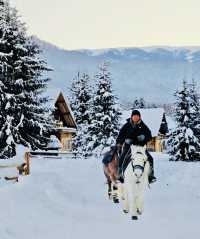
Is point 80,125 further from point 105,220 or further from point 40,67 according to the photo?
point 105,220

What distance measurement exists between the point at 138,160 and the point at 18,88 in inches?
1051

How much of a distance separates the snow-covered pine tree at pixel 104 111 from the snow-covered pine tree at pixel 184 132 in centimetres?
567

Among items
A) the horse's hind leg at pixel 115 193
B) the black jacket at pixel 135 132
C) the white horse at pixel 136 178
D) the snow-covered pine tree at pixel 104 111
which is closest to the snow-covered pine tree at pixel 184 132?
the snow-covered pine tree at pixel 104 111

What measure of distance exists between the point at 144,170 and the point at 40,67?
27.5 metres

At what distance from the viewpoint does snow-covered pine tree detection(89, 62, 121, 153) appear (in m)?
48.5

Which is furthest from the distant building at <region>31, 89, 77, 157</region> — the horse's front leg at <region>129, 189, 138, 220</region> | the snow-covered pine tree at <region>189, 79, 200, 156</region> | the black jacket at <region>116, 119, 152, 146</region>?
the horse's front leg at <region>129, 189, 138, 220</region>

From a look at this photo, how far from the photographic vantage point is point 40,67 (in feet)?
122

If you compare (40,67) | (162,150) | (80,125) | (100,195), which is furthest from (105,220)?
(162,150)

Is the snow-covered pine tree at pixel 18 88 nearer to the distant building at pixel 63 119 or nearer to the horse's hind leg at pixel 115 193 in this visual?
the distant building at pixel 63 119

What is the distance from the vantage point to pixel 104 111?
1922 inches

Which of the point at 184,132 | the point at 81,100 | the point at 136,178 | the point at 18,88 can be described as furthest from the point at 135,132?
the point at 81,100

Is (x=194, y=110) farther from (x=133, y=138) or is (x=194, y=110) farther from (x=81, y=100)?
(x=133, y=138)

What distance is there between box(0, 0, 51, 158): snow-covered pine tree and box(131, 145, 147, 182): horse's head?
24.5 meters

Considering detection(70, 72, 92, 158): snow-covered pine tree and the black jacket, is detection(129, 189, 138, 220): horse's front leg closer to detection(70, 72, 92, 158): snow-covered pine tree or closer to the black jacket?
the black jacket
